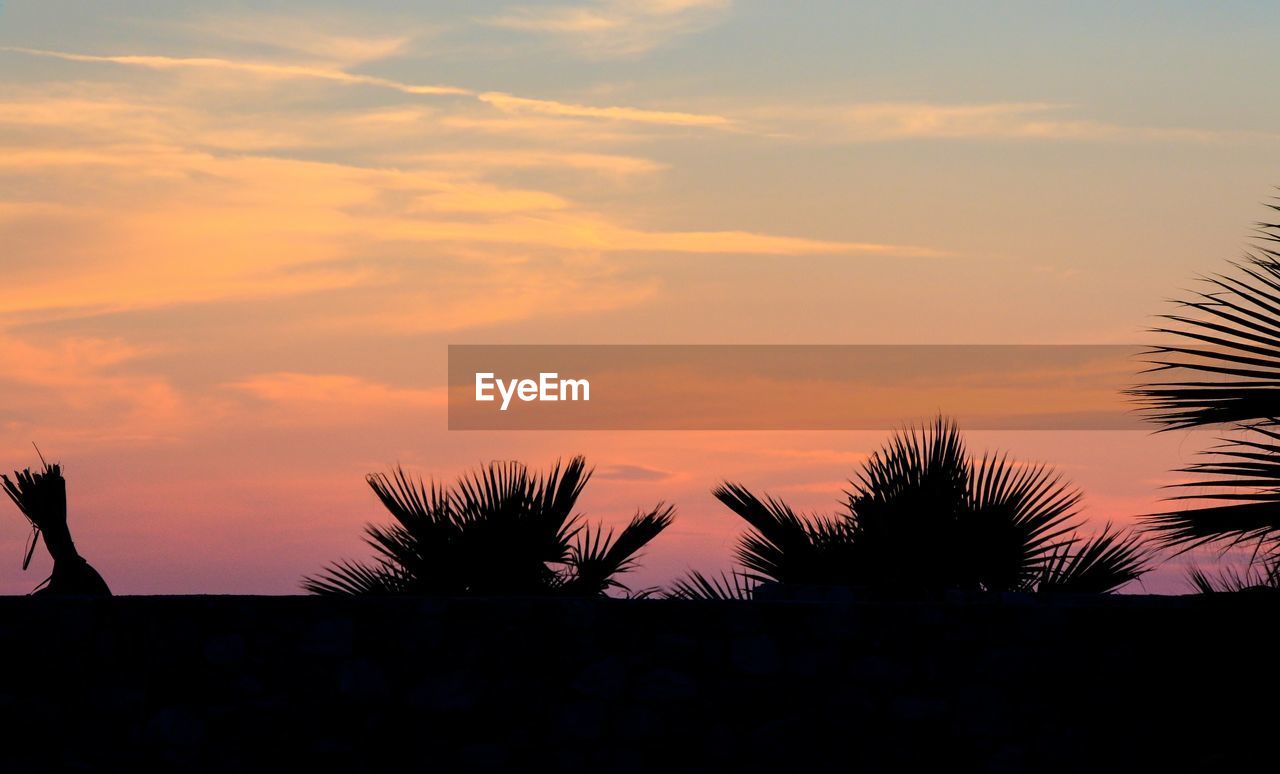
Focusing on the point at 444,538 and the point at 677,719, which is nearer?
the point at 677,719

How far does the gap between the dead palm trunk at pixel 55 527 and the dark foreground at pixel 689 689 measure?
2014mm

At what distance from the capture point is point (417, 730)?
7.67 meters

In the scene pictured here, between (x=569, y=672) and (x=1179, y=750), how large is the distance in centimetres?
298

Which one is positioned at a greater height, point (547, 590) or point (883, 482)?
point (883, 482)

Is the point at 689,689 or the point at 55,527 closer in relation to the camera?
the point at 689,689

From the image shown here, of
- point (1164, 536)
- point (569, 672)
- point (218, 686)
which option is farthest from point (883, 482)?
point (218, 686)

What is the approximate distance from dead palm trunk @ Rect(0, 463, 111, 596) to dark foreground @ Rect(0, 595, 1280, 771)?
2014mm

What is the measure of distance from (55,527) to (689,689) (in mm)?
4481

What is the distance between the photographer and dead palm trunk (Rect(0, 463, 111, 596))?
9516 mm

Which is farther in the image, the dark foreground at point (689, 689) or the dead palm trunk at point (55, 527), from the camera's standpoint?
the dead palm trunk at point (55, 527)

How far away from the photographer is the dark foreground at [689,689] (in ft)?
24.9

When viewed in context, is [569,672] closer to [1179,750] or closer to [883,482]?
[1179,750]

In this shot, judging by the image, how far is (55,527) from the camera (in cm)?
972

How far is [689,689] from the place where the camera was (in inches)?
300
